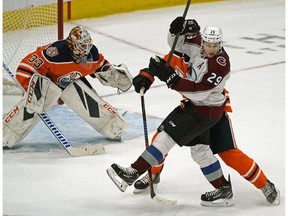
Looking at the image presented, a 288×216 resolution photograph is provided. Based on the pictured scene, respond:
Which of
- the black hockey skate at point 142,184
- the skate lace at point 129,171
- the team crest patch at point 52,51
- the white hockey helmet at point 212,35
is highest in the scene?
the white hockey helmet at point 212,35

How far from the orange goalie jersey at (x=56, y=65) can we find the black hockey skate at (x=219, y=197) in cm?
120

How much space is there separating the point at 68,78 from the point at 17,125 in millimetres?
376

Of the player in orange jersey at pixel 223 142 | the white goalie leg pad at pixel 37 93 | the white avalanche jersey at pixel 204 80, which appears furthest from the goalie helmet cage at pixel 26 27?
the white avalanche jersey at pixel 204 80

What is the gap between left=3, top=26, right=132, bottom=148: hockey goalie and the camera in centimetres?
522

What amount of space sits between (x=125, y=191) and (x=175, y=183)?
28 cm

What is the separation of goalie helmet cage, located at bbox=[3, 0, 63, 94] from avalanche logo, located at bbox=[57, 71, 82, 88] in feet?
3.22

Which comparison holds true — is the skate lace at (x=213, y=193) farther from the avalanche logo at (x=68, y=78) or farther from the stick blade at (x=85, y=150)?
the avalanche logo at (x=68, y=78)

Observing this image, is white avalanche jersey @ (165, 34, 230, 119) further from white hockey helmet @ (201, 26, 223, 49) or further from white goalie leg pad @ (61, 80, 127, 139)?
white goalie leg pad @ (61, 80, 127, 139)

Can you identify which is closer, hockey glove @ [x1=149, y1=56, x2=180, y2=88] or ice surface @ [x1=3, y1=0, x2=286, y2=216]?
hockey glove @ [x1=149, y1=56, x2=180, y2=88]

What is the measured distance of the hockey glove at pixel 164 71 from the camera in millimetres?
4367

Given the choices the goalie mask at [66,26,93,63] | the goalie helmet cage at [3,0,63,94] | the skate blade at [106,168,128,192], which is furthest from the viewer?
the goalie helmet cage at [3,0,63,94]

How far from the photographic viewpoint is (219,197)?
4.57m

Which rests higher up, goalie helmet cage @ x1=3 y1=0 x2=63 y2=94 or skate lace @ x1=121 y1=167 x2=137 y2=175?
skate lace @ x1=121 y1=167 x2=137 y2=175

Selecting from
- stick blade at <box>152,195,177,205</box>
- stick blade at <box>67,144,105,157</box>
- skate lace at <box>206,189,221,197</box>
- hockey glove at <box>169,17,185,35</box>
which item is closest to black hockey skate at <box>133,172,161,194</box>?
stick blade at <box>152,195,177,205</box>
